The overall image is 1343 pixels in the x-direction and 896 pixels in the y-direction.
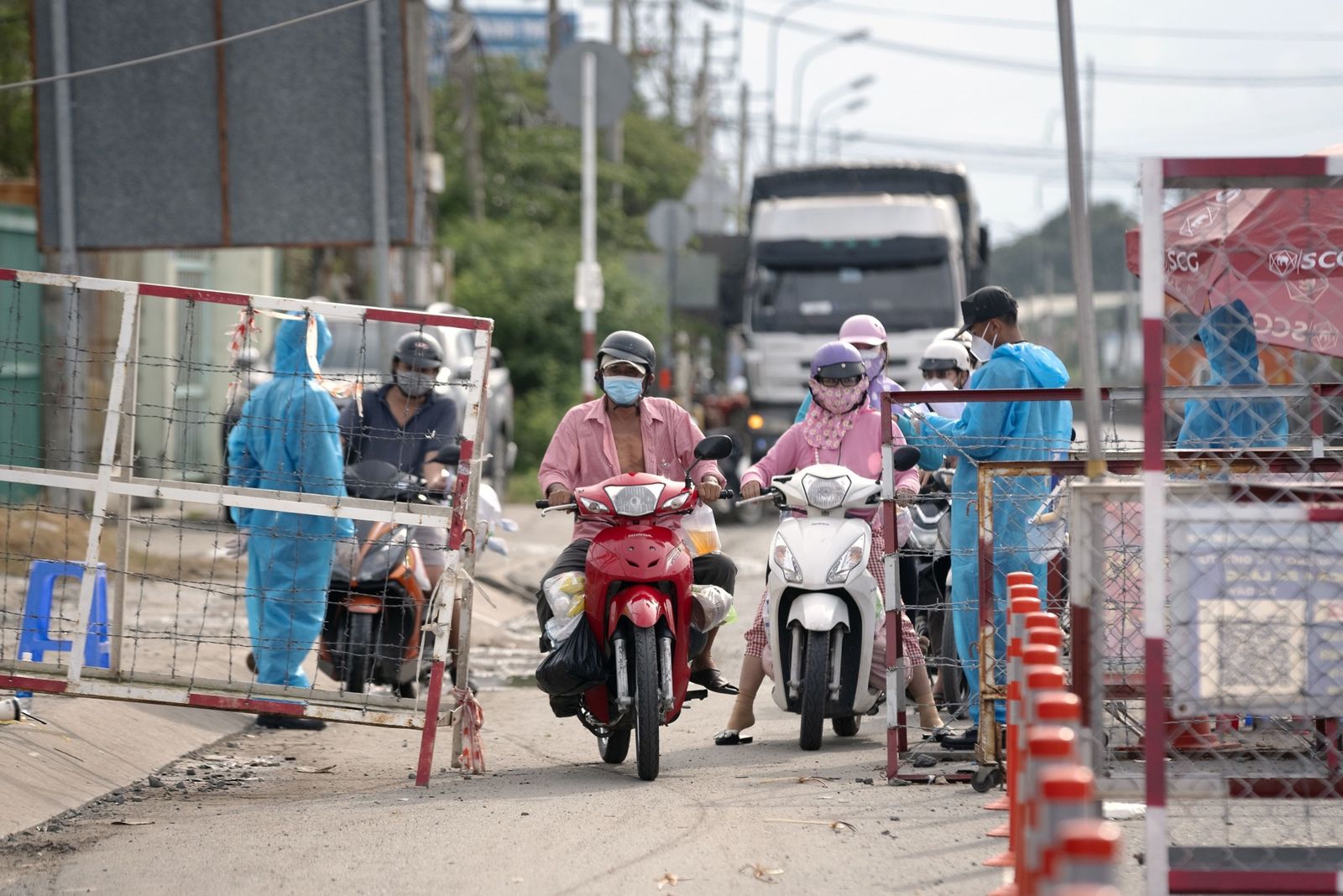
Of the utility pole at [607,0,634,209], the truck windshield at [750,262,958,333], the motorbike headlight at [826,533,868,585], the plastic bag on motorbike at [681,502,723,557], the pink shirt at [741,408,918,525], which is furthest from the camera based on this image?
the utility pole at [607,0,634,209]

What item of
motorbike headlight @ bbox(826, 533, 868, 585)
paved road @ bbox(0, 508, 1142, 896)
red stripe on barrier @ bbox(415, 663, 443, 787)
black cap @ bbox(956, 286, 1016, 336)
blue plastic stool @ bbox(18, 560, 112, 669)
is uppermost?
black cap @ bbox(956, 286, 1016, 336)

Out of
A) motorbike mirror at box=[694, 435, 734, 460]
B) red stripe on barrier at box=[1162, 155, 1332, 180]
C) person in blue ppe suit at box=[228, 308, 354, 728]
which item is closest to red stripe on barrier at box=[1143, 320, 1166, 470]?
red stripe on barrier at box=[1162, 155, 1332, 180]

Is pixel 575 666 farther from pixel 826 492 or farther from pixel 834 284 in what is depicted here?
pixel 834 284

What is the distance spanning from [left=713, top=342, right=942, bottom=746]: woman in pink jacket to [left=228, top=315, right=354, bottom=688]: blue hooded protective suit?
6.46 feet

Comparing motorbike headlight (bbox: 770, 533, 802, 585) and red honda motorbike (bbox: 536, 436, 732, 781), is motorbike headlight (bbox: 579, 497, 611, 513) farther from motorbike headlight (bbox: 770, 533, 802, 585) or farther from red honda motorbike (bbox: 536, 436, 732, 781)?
motorbike headlight (bbox: 770, 533, 802, 585)

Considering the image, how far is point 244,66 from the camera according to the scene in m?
13.4

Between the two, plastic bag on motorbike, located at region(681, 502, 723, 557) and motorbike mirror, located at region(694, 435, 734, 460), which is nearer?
motorbike mirror, located at region(694, 435, 734, 460)

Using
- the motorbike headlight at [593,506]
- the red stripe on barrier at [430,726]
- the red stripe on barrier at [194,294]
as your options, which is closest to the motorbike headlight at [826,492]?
the motorbike headlight at [593,506]

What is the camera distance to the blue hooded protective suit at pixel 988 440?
708 centimetres

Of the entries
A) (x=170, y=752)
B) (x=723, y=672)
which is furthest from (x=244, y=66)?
(x=170, y=752)

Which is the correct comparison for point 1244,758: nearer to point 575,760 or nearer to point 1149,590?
point 1149,590

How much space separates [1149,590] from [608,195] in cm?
3430

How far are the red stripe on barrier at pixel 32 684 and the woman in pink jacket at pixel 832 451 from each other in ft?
9.50

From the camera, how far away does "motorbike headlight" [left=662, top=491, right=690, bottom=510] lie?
22.7 feet
